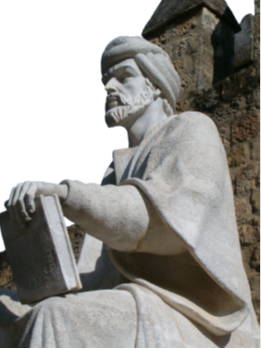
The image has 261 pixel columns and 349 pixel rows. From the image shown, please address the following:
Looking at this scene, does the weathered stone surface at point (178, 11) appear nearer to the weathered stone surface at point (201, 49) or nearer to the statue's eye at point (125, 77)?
the weathered stone surface at point (201, 49)

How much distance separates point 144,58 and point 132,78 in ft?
0.42

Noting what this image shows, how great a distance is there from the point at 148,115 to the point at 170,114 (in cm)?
18

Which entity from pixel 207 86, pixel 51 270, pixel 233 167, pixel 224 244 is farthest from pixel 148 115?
pixel 207 86

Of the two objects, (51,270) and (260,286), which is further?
(260,286)

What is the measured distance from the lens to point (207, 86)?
217 inches

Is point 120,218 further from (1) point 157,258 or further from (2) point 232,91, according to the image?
(2) point 232,91

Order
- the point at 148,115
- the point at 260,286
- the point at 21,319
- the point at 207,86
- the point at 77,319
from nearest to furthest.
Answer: the point at 77,319 → the point at 21,319 → the point at 148,115 → the point at 260,286 → the point at 207,86

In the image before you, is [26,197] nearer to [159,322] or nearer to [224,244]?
[159,322]

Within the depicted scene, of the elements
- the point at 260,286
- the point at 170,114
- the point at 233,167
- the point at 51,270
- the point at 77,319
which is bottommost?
the point at 260,286

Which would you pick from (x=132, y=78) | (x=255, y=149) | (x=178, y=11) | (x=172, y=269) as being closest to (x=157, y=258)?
(x=172, y=269)

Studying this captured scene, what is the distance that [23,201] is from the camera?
2568 mm

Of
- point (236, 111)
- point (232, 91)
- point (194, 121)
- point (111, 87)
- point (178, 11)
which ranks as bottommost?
point (236, 111)

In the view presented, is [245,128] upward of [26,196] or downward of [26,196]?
downward

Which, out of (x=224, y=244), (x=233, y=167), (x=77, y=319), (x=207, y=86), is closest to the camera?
(x=77, y=319)
